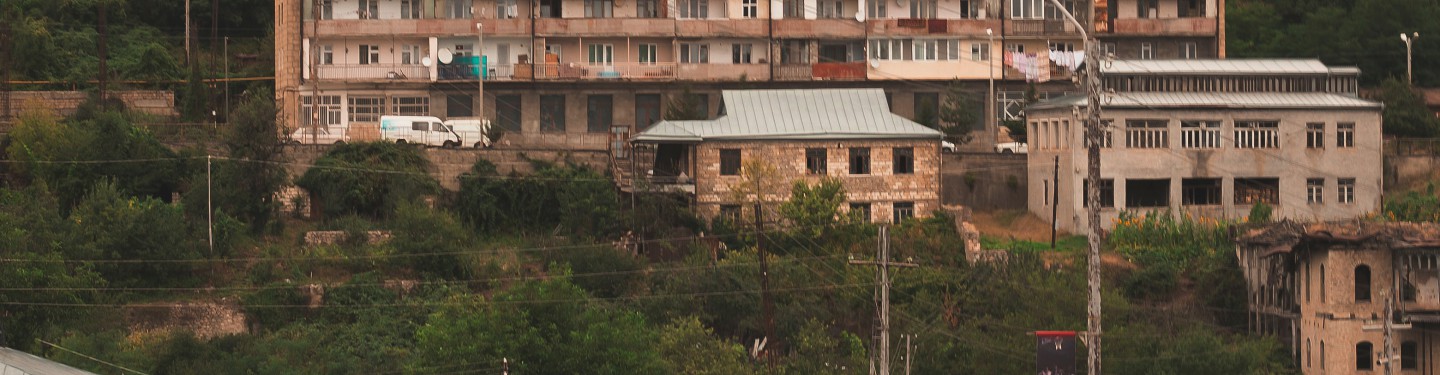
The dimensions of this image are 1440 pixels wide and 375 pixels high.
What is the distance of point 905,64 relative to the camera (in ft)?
282

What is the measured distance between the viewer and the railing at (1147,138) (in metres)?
72.5

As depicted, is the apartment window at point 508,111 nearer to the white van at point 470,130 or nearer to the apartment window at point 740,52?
the white van at point 470,130

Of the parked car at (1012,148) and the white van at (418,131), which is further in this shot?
the white van at (418,131)

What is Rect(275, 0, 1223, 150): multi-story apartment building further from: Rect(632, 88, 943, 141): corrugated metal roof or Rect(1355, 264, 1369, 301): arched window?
Rect(1355, 264, 1369, 301): arched window

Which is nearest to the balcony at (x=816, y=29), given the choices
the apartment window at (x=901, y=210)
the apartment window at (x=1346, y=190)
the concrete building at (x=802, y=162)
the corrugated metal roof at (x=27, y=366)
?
the concrete building at (x=802, y=162)

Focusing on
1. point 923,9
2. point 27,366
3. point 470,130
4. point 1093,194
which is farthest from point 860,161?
point 27,366

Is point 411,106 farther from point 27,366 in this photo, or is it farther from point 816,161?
point 27,366

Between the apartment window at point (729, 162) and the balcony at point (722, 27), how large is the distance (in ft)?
41.6

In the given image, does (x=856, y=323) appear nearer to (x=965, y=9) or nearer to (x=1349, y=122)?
(x=1349, y=122)

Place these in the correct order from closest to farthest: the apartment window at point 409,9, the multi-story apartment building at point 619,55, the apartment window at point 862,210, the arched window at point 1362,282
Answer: the arched window at point 1362,282
the apartment window at point 862,210
the multi-story apartment building at point 619,55
the apartment window at point 409,9

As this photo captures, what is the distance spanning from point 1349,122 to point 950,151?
35.9 ft

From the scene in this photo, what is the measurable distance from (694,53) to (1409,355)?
30211 millimetres

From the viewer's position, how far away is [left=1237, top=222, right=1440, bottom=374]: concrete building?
61250mm

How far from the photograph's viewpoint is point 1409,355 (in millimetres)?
61938
